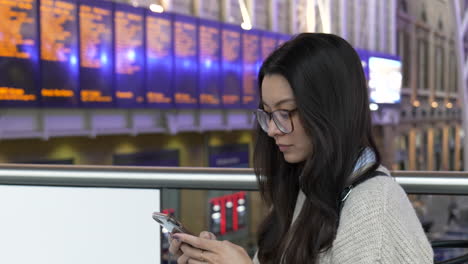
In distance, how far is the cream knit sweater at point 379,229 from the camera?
2.88ft

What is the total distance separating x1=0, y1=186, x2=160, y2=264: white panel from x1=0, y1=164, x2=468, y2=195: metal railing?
28 millimetres

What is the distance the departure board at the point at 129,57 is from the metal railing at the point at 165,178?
7487 mm

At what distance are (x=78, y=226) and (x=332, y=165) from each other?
3.34ft

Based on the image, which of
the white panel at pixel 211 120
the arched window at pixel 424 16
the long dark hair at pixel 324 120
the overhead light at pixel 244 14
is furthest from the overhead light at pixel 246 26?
the arched window at pixel 424 16

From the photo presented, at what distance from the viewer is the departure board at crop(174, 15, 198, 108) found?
34.0 feet

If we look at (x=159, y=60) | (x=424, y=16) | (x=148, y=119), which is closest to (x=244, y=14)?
(x=159, y=60)

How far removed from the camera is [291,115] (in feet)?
3.31

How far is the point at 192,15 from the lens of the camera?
37.4ft

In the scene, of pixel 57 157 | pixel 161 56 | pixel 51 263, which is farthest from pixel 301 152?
pixel 161 56

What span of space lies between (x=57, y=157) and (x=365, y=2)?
45.8 feet

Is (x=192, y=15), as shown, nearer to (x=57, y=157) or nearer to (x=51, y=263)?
(x=57, y=157)

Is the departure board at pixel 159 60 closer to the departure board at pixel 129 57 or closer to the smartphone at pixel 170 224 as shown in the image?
the departure board at pixel 129 57

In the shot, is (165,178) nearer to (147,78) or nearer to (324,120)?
(324,120)

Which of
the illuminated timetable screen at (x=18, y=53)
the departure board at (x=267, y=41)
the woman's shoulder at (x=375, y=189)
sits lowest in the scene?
the woman's shoulder at (x=375, y=189)
